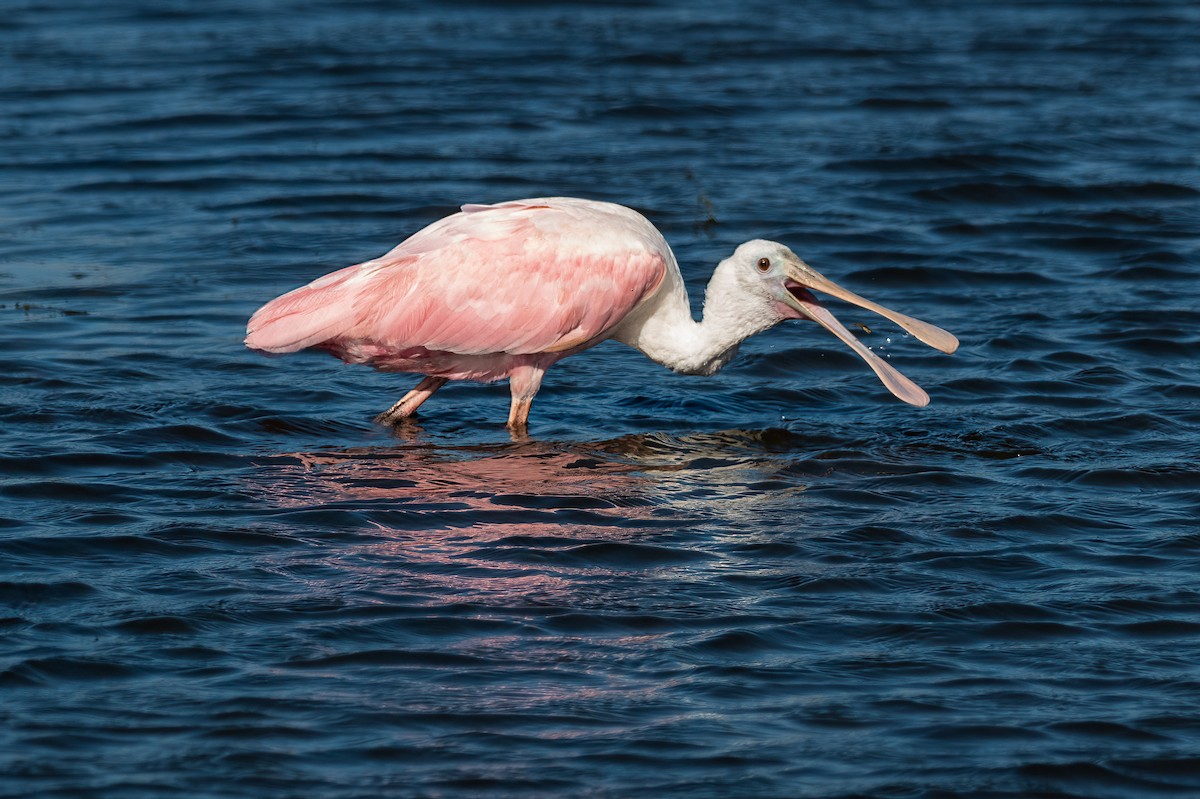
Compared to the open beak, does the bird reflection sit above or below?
below

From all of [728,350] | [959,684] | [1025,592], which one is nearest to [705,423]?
[728,350]

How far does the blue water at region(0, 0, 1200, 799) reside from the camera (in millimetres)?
5848

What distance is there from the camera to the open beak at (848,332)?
9398 millimetres

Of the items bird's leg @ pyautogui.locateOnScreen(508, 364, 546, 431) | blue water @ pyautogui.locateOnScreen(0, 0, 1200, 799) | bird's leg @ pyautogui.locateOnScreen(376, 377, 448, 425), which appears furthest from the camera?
bird's leg @ pyautogui.locateOnScreen(376, 377, 448, 425)

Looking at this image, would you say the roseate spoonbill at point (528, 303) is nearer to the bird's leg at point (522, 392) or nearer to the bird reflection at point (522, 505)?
the bird's leg at point (522, 392)

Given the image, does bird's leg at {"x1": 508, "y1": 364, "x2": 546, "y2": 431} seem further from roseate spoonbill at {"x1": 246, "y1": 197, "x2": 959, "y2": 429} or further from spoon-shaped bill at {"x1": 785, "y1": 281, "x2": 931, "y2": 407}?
spoon-shaped bill at {"x1": 785, "y1": 281, "x2": 931, "y2": 407}

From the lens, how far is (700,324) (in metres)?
9.48

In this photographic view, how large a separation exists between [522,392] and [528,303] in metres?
0.48

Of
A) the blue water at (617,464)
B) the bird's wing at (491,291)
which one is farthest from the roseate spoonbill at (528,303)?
the blue water at (617,464)

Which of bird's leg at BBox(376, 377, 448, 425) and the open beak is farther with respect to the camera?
bird's leg at BBox(376, 377, 448, 425)

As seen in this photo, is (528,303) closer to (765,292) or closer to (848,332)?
(765,292)

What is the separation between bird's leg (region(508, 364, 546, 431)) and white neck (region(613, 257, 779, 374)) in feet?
1.69

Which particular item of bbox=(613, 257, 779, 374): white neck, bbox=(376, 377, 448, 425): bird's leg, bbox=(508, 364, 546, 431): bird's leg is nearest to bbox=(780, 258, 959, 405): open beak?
bbox=(613, 257, 779, 374): white neck

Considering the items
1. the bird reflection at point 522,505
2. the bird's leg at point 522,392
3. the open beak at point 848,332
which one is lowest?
the bird reflection at point 522,505
